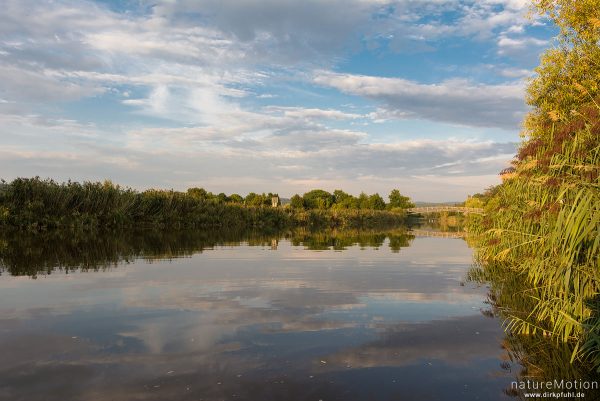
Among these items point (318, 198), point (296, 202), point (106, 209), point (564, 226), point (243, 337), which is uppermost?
point (318, 198)

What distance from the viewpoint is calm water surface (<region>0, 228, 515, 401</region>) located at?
4.94m

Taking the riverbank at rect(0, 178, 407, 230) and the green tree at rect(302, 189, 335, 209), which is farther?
the green tree at rect(302, 189, 335, 209)

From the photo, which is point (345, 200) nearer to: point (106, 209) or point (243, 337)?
point (106, 209)

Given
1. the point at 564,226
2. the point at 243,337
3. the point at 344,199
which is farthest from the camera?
the point at 344,199

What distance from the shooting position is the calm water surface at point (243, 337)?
195 inches

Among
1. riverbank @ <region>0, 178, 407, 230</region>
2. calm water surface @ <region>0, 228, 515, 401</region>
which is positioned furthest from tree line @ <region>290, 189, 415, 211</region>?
calm water surface @ <region>0, 228, 515, 401</region>

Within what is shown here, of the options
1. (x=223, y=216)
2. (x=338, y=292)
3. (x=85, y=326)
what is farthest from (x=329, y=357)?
(x=223, y=216)

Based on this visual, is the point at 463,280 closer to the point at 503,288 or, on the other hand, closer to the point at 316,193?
the point at 503,288

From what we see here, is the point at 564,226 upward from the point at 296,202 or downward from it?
downward

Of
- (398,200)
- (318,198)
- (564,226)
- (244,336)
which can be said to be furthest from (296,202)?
(564,226)

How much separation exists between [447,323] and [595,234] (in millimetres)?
2941

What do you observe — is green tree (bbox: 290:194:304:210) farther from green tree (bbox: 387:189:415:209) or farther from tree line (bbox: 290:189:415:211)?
green tree (bbox: 387:189:415:209)

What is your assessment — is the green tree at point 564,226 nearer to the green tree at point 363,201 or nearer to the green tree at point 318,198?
the green tree at point 318,198

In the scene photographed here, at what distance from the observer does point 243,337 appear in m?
6.70
